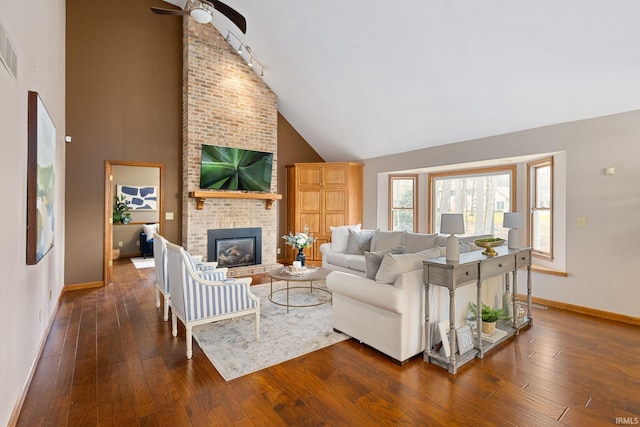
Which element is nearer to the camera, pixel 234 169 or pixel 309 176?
pixel 234 169

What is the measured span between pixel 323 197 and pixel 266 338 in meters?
4.29

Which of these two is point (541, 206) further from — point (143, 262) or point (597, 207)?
point (143, 262)

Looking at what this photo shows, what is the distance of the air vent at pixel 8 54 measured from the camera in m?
1.72

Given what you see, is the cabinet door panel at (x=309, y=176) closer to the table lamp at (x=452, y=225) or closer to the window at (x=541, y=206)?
the window at (x=541, y=206)

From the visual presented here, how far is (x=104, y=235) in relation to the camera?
5273mm

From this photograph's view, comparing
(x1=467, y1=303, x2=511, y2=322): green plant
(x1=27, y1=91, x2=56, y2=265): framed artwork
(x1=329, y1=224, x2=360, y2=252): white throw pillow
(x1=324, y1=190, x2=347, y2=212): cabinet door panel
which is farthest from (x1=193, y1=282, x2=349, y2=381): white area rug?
(x1=324, y1=190, x2=347, y2=212): cabinet door panel

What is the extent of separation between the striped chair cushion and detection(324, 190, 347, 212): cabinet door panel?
4141 millimetres

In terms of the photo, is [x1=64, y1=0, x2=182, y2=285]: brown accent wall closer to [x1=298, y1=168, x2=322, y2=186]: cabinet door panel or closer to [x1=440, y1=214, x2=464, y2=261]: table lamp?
[x1=298, y1=168, x2=322, y2=186]: cabinet door panel

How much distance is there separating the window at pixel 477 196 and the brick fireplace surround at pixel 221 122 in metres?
3.41

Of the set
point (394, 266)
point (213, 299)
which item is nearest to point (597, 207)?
point (394, 266)

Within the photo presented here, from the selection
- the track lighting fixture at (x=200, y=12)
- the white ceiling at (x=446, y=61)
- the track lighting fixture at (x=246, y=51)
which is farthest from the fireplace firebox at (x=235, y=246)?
the track lighting fixture at (x=200, y=12)

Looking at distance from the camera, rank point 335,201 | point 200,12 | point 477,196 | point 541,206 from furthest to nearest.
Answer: point 335,201, point 477,196, point 541,206, point 200,12

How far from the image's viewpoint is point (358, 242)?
5719mm

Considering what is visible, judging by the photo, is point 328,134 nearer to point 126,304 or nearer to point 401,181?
point 401,181
